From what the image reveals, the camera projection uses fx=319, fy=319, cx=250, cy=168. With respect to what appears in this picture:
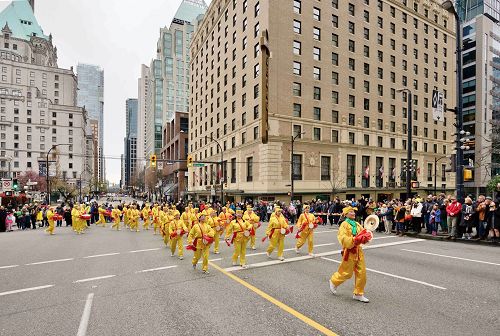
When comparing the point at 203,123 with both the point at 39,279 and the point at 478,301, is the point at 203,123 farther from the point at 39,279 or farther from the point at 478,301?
the point at 478,301

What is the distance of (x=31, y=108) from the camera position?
363ft

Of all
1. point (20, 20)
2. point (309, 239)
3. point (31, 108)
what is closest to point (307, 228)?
point (309, 239)

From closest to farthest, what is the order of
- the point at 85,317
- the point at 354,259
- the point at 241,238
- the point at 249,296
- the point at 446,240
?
the point at 85,317, the point at 354,259, the point at 249,296, the point at 241,238, the point at 446,240

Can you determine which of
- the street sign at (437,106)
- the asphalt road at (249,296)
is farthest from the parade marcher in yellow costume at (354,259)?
the street sign at (437,106)

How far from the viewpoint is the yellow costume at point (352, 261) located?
6.39m

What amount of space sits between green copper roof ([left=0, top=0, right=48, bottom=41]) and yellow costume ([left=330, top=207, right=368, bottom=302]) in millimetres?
158952

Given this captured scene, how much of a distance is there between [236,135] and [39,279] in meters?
33.2

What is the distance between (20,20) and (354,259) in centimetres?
16977

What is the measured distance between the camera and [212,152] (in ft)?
162

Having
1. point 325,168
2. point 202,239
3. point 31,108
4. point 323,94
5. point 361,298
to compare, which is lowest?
point 361,298

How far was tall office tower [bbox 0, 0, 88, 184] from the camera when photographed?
10569 centimetres

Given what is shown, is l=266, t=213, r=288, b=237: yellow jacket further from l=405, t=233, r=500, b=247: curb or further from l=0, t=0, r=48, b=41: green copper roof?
l=0, t=0, r=48, b=41: green copper roof

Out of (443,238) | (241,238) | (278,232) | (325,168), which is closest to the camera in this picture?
(241,238)

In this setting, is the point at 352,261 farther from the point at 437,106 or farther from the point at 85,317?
the point at 437,106
